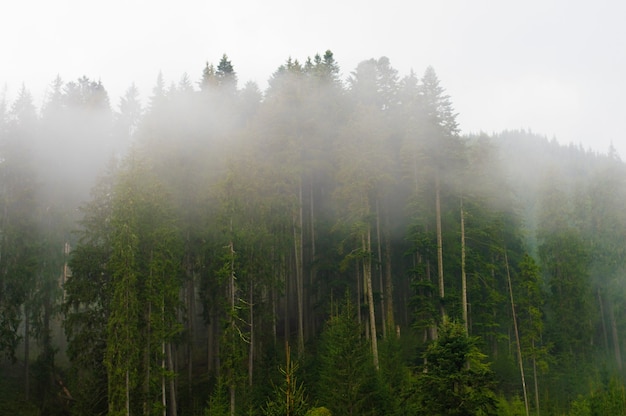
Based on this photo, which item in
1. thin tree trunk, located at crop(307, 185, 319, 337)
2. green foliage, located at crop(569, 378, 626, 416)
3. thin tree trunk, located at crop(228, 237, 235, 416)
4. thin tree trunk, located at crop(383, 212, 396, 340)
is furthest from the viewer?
thin tree trunk, located at crop(307, 185, 319, 337)

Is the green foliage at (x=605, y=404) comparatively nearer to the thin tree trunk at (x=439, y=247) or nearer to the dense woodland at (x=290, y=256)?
the dense woodland at (x=290, y=256)

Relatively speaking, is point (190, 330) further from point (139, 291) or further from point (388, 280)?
point (388, 280)

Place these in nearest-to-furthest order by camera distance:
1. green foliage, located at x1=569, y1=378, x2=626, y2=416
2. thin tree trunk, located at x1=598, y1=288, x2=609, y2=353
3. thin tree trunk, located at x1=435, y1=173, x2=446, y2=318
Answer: green foliage, located at x1=569, y1=378, x2=626, y2=416 → thin tree trunk, located at x1=435, y1=173, x2=446, y2=318 → thin tree trunk, located at x1=598, y1=288, x2=609, y2=353

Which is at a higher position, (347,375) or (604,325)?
(347,375)

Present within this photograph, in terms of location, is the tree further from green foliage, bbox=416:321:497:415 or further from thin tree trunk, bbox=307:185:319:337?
thin tree trunk, bbox=307:185:319:337

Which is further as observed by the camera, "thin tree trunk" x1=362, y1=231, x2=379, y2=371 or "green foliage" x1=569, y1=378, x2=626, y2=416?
"thin tree trunk" x1=362, y1=231, x2=379, y2=371

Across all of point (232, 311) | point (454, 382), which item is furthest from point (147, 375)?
point (454, 382)

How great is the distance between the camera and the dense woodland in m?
20.6

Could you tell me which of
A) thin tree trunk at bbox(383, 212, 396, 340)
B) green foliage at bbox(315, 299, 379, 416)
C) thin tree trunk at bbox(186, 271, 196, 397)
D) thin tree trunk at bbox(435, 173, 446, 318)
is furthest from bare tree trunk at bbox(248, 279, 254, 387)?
thin tree trunk at bbox(435, 173, 446, 318)

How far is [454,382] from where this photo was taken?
49.4 ft

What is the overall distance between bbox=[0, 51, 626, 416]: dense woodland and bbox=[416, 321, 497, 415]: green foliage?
61mm

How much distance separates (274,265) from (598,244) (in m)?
28.6

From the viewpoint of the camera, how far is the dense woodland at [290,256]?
67.6 feet

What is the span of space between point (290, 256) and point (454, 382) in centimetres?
2025
